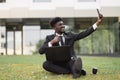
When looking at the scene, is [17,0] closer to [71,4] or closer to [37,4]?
[37,4]

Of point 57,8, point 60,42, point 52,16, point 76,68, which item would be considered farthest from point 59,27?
point 57,8

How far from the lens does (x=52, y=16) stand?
137 ft

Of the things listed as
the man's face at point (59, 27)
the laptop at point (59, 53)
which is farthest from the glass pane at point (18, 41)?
the laptop at point (59, 53)

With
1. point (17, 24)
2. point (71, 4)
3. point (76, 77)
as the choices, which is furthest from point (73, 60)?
point (17, 24)

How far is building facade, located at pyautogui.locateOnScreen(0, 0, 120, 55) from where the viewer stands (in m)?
42.1

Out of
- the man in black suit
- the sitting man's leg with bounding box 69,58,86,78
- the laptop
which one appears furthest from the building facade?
the sitting man's leg with bounding box 69,58,86,78

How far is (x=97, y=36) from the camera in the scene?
43281 mm

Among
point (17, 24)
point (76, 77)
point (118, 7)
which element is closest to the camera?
point (76, 77)

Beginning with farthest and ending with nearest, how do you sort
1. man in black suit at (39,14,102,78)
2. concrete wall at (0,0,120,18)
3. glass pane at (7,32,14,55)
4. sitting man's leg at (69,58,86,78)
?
glass pane at (7,32,14,55), concrete wall at (0,0,120,18), man in black suit at (39,14,102,78), sitting man's leg at (69,58,86,78)

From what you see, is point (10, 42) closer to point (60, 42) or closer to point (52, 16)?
point (52, 16)

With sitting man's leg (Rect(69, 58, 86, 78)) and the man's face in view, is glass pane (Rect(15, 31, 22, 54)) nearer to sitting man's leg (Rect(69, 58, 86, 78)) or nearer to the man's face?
the man's face

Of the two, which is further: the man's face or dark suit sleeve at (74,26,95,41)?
the man's face

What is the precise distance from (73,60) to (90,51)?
33775mm

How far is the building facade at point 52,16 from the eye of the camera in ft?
138
